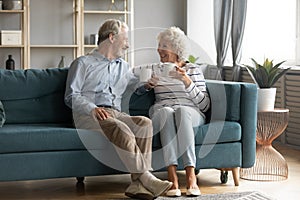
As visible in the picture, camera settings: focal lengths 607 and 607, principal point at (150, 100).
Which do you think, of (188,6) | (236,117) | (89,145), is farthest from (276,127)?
(188,6)

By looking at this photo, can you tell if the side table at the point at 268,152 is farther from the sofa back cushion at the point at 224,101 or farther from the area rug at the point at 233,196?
the area rug at the point at 233,196

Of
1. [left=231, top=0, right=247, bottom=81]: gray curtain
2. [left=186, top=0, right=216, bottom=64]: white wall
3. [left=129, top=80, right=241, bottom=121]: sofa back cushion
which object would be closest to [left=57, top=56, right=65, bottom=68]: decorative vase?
[left=186, top=0, right=216, bottom=64]: white wall

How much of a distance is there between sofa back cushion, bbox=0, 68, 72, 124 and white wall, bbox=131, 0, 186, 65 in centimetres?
288

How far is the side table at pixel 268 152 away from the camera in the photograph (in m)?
4.57

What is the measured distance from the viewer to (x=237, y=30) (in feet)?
20.6

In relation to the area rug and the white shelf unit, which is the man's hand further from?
the white shelf unit

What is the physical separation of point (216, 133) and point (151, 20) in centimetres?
336

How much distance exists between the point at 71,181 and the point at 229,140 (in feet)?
3.90

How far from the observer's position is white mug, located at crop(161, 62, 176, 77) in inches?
165

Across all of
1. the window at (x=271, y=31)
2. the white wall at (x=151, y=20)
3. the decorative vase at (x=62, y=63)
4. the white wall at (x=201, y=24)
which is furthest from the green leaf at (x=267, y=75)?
the decorative vase at (x=62, y=63)

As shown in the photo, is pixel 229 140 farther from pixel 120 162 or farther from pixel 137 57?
pixel 137 57

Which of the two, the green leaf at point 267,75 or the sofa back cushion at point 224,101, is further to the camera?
the green leaf at point 267,75

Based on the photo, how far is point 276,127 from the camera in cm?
459

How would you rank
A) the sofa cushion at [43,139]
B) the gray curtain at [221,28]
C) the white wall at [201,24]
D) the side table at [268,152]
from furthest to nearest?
1. the white wall at [201,24]
2. the gray curtain at [221,28]
3. the side table at [268,152]
4. the sofa cushion at [43,139]
